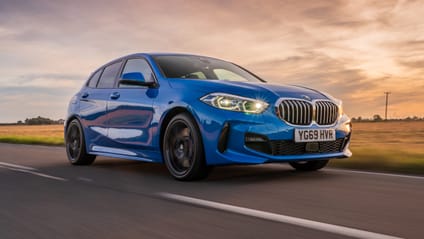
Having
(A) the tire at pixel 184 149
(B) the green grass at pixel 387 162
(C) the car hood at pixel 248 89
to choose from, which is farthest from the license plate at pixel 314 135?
(B) the green grass at pixel 387 162

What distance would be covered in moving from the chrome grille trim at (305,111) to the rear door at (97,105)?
9.49 ft

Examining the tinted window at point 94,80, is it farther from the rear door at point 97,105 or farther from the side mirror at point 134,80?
the side mirror at point 134,80

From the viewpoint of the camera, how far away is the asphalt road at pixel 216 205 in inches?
149

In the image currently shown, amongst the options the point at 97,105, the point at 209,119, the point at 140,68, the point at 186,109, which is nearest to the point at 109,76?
the point at 97,105

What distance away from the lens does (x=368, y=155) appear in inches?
360

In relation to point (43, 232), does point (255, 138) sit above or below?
above

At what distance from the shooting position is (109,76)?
839 cm

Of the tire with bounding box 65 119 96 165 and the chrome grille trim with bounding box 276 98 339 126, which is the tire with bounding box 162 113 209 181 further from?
the tire with bounding box 65 119 96 165

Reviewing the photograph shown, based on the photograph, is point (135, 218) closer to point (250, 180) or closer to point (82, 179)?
point (250, 180)

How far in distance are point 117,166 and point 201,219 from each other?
476cm

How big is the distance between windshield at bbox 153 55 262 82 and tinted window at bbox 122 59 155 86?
0.16 m

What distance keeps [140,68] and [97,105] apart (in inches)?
43.5

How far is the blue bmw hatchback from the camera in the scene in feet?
19.6

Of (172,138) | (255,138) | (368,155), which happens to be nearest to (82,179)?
(172,138)
